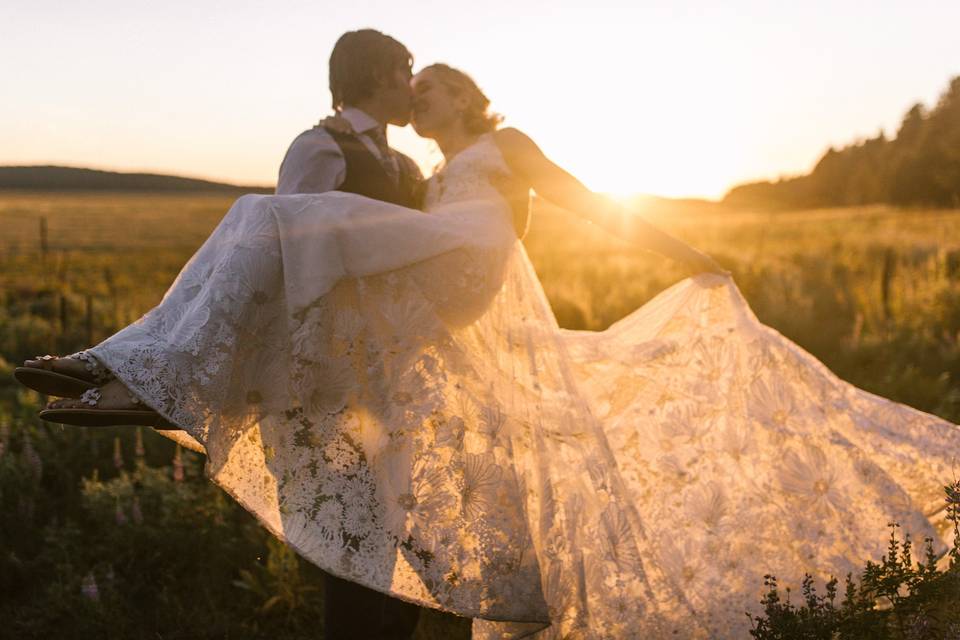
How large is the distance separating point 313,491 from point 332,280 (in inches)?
26.4

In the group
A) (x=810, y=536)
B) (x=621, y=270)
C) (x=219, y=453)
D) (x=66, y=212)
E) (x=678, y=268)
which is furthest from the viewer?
(x=66, y=212)

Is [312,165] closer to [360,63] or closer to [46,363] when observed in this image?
[360,63]

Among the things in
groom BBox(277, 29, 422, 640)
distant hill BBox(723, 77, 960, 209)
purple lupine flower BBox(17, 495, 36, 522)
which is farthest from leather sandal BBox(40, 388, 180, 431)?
distant hill BBox(723, 77, 960, 209)

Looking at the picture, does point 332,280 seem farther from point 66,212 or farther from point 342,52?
point 66,212

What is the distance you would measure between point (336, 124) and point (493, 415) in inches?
49.7

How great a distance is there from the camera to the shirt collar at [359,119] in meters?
2.98

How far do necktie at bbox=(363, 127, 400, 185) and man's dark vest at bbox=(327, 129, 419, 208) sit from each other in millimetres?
31

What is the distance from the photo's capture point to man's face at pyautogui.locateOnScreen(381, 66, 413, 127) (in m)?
3.10

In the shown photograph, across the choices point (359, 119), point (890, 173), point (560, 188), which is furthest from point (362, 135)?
point (890, 173)

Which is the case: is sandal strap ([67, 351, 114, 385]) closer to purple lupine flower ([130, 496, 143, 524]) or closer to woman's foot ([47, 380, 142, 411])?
woman's foot ([47, 380, 142, 411])

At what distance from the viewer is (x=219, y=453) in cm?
227

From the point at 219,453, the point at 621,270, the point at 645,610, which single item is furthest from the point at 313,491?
the point at 621,270

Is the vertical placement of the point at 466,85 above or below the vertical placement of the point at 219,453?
above

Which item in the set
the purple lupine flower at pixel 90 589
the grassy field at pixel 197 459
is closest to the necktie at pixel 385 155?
the grassy field at pixel 197 459
